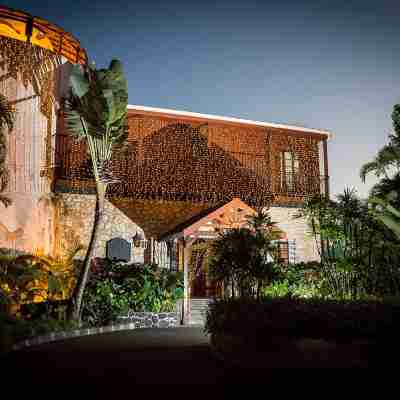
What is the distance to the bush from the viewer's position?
747 centimetres

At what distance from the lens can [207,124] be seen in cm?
1989

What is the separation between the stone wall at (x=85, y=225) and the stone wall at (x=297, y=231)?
570cm

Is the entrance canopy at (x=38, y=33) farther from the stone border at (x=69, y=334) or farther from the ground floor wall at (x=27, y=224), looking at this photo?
the stone border at (x=69, y=334)

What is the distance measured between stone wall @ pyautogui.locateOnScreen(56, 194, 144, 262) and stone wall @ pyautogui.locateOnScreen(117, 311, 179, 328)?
3601 mm

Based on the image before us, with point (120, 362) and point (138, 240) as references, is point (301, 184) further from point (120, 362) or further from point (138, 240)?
point (120, 362)

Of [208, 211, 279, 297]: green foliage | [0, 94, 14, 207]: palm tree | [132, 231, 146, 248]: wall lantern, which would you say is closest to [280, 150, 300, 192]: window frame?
[132, 231, 146, 248]: wall lantern

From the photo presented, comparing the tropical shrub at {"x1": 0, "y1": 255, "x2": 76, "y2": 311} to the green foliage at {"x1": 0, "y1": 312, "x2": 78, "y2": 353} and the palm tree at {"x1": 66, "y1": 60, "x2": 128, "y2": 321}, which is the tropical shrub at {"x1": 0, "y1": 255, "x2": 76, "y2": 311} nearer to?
the green foliage at {"x1": 0, "y1": 312, "x2": 78, "y2": 353}

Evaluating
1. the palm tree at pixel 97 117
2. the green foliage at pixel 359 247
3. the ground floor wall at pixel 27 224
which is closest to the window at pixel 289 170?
the green foliage at pixel 359 247

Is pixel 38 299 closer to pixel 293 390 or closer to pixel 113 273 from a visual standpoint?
pixel 113 273

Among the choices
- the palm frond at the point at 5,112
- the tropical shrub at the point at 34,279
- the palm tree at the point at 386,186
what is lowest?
the tropical shrub at the point at 34,279

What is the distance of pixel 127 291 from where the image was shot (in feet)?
46.7

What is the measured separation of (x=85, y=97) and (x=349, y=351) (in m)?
8.97

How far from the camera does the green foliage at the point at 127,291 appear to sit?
1342cm

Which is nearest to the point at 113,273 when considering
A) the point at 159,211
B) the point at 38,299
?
the point at 38,299
